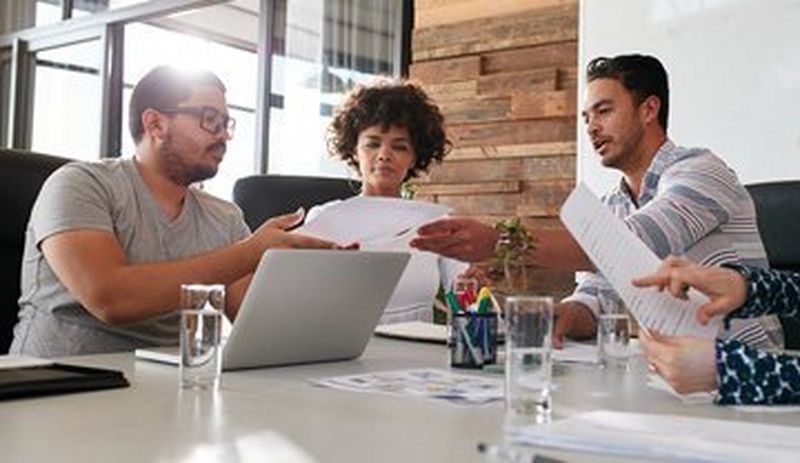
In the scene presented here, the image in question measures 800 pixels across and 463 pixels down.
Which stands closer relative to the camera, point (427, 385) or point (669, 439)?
point (669, 439)

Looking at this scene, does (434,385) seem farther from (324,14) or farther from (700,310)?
(324,14)

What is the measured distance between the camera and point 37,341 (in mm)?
1634

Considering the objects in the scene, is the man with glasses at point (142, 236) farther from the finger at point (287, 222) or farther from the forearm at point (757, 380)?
the forearm at point (757, 380)

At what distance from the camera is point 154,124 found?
6.00 ft

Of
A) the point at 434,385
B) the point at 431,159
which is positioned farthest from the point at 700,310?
the point at 431,159

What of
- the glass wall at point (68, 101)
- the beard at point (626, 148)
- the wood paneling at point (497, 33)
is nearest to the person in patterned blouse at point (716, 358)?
the beard at point (626, 148)

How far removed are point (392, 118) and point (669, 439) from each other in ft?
6.31

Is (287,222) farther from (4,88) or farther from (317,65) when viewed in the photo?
(4,88)

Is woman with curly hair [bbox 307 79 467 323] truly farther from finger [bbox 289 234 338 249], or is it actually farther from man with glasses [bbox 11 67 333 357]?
finger [bbox 289 234 338 249]

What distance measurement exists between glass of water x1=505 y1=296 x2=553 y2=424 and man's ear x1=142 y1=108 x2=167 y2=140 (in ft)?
3.39

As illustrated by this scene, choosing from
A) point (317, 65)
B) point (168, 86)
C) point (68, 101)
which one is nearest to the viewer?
point (168, 86)

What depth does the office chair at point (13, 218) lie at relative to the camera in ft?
5.72

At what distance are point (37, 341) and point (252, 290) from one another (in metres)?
0.67

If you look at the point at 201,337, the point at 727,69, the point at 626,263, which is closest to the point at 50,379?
the point at 201,337
